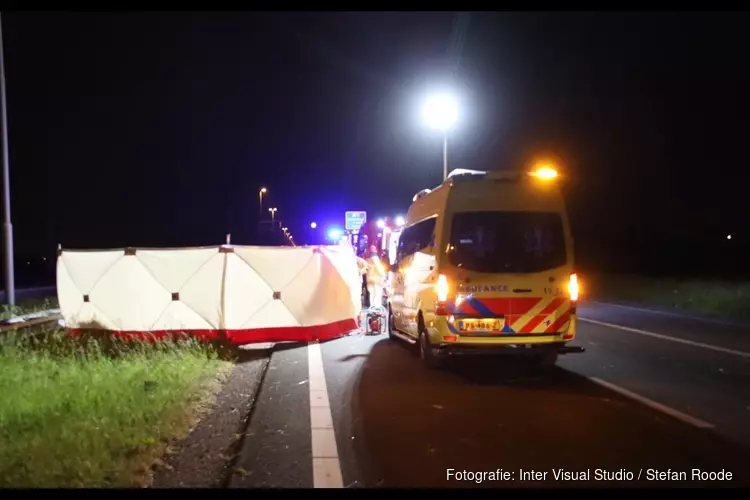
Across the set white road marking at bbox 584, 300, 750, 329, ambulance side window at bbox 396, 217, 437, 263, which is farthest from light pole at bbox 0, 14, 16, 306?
white road marking at bbox 584, 300, 750, 329

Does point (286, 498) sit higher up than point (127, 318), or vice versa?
point (127, 318)

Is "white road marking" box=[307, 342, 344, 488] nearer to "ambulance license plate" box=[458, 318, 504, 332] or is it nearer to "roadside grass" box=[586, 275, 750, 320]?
"ambulance license plate" box=[458, 318, 504, 332]

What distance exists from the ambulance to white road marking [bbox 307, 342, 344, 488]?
187 centimetres

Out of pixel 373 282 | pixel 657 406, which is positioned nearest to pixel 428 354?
pixel 657 406

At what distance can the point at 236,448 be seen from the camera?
6.27 metres

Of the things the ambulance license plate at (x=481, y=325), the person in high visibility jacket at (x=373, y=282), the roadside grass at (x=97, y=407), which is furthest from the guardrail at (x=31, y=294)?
the ambulance license plate at (x=481, y=325)

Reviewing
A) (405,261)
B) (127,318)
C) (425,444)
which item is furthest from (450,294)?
(127,318)

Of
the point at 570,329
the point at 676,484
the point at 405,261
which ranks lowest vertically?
the point at 676,484

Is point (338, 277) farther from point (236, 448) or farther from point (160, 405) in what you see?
point (236, 448)

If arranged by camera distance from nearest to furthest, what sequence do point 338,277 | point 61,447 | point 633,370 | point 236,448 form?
point 61,447
point 236,448
point 633,370
point 338,277

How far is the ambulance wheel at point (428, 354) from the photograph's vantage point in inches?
408

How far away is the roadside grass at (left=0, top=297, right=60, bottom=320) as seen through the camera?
59.1 feet

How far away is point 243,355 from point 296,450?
5749mm

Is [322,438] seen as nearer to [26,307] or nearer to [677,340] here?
[677,340]
